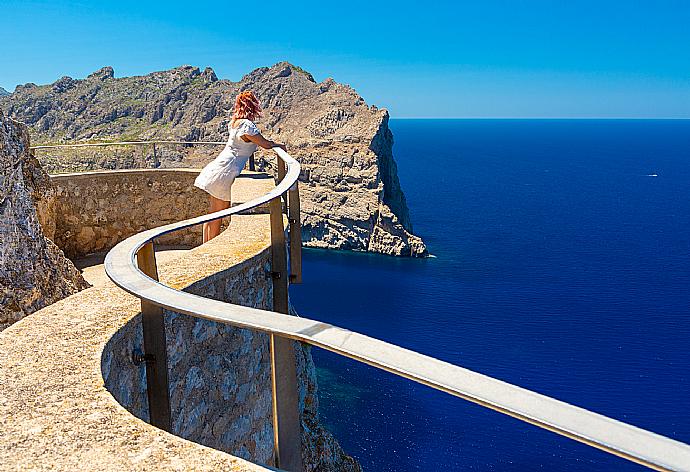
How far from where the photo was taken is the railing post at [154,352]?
2.18m

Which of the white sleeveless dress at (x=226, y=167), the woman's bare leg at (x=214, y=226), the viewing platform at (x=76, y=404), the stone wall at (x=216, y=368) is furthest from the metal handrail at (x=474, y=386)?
the woman's bare leg at (x=214, y=226)

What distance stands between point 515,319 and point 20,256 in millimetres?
36852

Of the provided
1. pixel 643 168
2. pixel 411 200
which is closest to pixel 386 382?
pixel 411 200

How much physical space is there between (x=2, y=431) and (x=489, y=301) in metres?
41.1

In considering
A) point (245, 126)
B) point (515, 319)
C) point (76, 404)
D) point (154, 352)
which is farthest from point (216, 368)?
point (515, 319)

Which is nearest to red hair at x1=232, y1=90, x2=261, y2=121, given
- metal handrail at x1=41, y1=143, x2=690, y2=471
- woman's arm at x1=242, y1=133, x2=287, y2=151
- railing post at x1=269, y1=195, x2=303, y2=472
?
woman's arm at x1=242, y1=133, x2=287, y2=151

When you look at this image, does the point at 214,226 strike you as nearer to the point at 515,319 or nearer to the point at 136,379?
the point at 136,379

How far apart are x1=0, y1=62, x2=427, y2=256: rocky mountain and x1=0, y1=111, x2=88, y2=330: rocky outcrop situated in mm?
38725

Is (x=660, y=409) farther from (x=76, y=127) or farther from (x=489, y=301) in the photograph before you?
(x=76, y=127)

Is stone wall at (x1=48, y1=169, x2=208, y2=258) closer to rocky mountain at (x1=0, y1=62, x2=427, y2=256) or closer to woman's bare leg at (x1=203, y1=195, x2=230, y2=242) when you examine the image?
woman's bare leg at (x1=203, y1=195, x2=230, y2=242)

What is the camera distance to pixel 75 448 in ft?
5.08

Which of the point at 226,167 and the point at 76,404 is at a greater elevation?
the point at 226,167

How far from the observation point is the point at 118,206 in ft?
23.6

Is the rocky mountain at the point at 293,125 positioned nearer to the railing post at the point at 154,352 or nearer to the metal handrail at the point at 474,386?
the railing post at the point at 154,352
